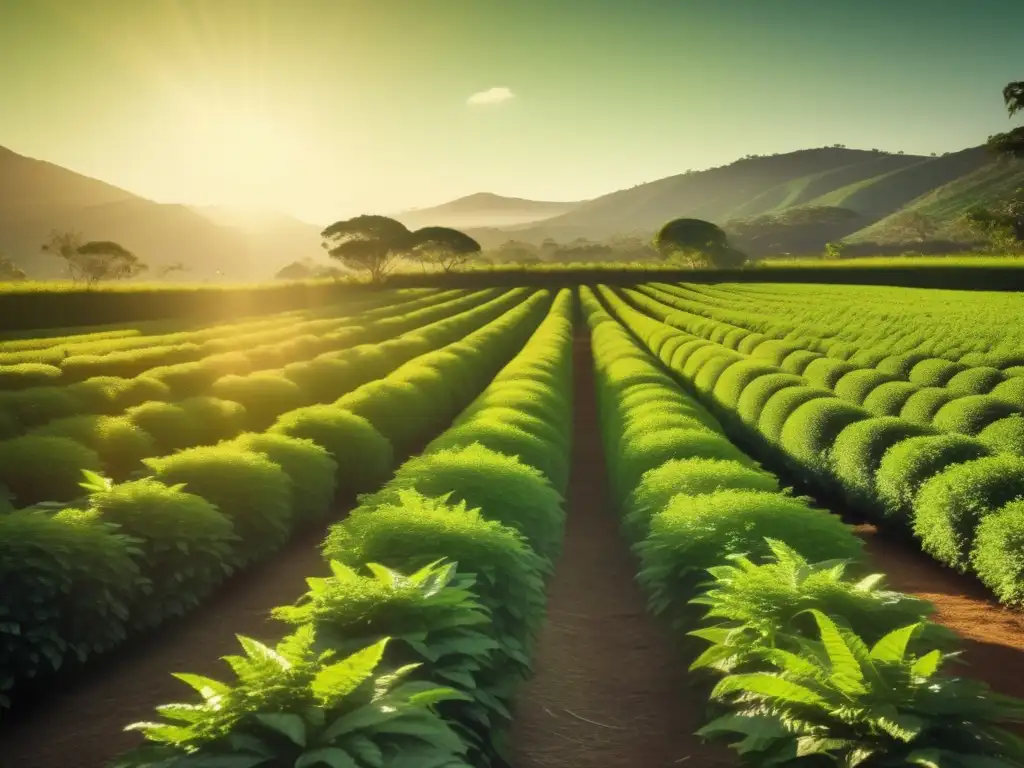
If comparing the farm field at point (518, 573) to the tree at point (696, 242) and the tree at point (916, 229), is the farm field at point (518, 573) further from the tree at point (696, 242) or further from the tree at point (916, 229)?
the tree at point (916, 229)

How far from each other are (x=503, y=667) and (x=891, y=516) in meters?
7.32

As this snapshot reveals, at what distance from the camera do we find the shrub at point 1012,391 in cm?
1250

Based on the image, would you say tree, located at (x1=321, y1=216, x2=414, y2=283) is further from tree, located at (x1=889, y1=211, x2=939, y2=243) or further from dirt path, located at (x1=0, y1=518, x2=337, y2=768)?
tree, located at (x1=889, y1=211, x2=939, y2=243)

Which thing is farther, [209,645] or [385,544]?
[209,645]

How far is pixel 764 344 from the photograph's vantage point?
2072 cm

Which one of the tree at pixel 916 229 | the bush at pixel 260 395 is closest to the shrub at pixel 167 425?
the bush at pixel 260 395

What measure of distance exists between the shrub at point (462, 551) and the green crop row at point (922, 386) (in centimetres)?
838

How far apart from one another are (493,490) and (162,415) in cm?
826

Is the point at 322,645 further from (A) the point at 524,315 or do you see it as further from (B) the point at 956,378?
(A) the point at 524,315

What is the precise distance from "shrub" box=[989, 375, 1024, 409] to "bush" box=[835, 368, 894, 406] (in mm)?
1937

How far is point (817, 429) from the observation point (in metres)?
12.3

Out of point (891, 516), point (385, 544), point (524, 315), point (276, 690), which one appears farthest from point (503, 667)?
point (524, 315)

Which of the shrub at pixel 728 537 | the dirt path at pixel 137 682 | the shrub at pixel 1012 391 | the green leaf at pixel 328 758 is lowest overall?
the dirt path at pixel 137 682

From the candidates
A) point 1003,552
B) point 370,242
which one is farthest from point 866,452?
point 370,242
